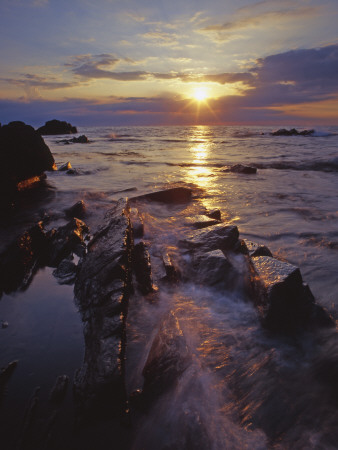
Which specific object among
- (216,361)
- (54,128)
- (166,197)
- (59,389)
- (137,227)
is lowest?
(216,361)

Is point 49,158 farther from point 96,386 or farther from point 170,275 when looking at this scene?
point 96,386

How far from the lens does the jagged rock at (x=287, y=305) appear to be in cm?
255

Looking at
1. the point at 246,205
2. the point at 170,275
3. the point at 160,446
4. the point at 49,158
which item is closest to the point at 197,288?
the point at 170,275

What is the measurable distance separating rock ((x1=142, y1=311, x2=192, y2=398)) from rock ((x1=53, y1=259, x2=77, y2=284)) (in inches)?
60.1

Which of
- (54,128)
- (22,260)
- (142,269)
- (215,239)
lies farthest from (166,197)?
(54,128)

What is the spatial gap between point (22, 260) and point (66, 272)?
2.37 ft

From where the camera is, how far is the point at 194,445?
1.70m

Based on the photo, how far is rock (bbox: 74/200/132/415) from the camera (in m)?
1.80

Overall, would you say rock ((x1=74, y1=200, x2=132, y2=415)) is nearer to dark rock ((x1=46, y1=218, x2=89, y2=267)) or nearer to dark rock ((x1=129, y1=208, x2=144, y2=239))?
dark rock ((x1=46, y1=218, x2=89, y2=267))

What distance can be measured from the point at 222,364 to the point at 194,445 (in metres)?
0.69

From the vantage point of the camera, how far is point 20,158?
7656 millimetres

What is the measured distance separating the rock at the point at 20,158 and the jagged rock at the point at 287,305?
252 inches

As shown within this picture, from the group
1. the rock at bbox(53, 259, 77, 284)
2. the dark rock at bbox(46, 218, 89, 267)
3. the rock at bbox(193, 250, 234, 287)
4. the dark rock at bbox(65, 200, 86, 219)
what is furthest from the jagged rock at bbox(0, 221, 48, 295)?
the rock at bbox(193, 250, 234, 287)

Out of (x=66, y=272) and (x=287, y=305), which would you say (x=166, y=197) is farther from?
(x=287, y=305)
